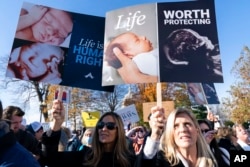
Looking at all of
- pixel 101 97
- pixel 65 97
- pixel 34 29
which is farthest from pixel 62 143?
pixel 101 97

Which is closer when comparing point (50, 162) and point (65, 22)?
point (50, 162)

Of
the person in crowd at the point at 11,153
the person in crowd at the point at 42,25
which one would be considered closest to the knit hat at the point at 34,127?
the person in crowd at the point at 42,25

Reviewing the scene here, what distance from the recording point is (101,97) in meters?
35.1

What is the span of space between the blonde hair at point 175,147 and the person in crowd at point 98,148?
1.77 feet

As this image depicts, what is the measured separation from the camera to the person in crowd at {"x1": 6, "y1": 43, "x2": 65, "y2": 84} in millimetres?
6055

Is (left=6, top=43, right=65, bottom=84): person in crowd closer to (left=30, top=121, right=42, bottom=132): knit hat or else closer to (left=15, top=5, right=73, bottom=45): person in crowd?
(left=15, top=5, right=73, bottom=45): person in crowd

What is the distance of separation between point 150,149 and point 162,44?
2.67 meters

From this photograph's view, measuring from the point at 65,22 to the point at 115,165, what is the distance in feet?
13.7

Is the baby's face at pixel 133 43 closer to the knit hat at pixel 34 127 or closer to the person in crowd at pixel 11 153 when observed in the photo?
the knit hat at pixel 34 127

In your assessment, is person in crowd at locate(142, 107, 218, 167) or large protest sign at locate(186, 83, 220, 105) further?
large protest sign at locate(186, 83, 220, 105)

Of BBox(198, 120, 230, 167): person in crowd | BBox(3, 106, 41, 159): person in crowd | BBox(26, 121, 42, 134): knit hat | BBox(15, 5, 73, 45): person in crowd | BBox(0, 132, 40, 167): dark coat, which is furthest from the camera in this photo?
BBox(26, 121, 42, 134): knit hat

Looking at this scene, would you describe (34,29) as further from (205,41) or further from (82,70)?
(205,41)

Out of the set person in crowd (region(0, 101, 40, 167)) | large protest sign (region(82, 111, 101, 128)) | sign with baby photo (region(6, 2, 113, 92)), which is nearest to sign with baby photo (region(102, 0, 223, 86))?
sign with baby photo (region(6, 2, 113, 92))

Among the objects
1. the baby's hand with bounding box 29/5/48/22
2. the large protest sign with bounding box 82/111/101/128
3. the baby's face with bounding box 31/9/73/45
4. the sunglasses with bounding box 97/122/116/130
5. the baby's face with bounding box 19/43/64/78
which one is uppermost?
the baby's hand with bounding box 29/5/48/22
